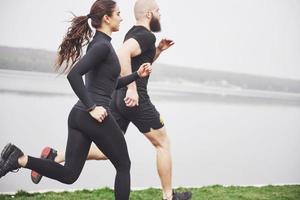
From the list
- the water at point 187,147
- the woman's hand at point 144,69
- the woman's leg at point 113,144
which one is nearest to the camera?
the woman's leg at point 113,144

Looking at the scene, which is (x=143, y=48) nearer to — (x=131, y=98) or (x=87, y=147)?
(x=131, y=98)

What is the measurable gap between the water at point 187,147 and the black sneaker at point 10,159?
5.19ft

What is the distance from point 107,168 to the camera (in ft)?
21.3

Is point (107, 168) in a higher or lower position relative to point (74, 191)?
lower

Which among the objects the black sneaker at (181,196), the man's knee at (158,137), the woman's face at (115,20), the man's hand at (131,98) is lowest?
the black sneaker at (181,196)

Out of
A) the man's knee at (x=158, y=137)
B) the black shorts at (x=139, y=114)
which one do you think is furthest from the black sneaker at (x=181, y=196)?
the black shorts at (x=139, y=114)

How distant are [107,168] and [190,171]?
98 centimetres

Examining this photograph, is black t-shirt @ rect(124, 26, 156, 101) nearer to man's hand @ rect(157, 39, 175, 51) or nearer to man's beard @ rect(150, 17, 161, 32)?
man's beard @ rect(150, 17, 161, 32)

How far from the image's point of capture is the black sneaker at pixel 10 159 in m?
3.52

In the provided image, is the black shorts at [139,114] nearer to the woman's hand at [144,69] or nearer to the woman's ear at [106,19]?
the woman's hand at [144,69]

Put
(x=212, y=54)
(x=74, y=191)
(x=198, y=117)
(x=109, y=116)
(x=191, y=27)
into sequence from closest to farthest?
1. (x=109, y=116)
2. (x=74, y=191)
3. (x=198, y=117)
4. (x=191, y=27)
5. (x=212, y=54)

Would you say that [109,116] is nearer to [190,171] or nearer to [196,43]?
[190,171]

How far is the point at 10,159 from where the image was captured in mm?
3531

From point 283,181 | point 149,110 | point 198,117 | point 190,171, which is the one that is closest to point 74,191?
point 149,110
